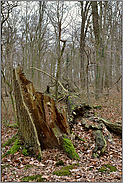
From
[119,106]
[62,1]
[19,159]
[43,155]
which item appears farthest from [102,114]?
[62,1]

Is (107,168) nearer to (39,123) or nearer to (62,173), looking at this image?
(62,173)

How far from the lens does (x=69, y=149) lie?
14.1ft

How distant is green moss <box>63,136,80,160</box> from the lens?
4.20 m

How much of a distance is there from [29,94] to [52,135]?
66.1 inches

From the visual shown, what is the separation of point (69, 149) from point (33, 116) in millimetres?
1671

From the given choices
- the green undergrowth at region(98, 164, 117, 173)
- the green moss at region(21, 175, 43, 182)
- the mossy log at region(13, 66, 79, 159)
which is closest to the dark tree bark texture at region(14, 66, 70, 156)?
the mossy log at region(13, 66, 79, 159)

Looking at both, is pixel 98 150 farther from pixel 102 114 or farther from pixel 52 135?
pixel 102 114

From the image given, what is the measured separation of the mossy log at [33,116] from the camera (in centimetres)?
432

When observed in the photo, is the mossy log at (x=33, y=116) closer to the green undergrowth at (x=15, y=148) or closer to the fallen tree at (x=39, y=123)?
the fallen tree at (x=39, y=123)

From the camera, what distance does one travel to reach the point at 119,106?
31.3 ft

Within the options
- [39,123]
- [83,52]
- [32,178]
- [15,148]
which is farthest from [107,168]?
[83,52]

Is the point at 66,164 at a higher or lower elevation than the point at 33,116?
lower

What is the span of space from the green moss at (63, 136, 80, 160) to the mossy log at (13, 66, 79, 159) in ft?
0.56

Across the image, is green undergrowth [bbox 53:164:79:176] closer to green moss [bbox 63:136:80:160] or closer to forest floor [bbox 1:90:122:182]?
forest floor [bbox 1:90:122:182]
